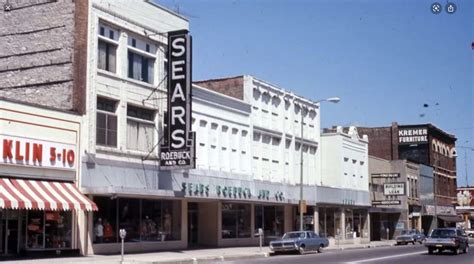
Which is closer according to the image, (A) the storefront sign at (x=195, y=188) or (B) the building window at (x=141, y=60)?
(B) the building window at (x=141, y=60)

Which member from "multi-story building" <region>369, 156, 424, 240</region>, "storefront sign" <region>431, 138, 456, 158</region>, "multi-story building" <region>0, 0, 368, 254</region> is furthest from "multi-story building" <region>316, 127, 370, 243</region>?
"storefront sign" <region>431, 138, 456, 158</region>

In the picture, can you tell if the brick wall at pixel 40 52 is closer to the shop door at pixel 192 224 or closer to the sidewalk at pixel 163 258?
the sidewalk at pixel 163 258

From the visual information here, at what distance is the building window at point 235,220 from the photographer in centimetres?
4509

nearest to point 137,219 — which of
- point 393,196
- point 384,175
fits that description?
point 384,175

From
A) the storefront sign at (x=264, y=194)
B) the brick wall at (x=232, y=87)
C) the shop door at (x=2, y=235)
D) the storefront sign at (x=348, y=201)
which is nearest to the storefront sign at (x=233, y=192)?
the storefront sign at (x=264, y=194)

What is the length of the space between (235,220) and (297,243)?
6757 mm

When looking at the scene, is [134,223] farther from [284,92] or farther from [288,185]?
[284,92]

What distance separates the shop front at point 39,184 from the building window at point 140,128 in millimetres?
3935

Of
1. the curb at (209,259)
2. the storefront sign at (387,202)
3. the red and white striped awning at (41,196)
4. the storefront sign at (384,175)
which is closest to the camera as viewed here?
the red and white striped awning at (41,196)

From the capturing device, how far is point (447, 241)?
38.8 meters

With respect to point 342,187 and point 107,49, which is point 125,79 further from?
point 342,187

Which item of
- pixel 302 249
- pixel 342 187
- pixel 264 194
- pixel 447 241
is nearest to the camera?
pixel 447 241

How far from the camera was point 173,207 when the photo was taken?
39625mm

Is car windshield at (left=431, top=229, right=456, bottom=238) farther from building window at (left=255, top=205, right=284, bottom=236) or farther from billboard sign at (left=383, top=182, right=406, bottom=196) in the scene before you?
billboard sign at (left=383, top=182, right=406, bottom=196)
